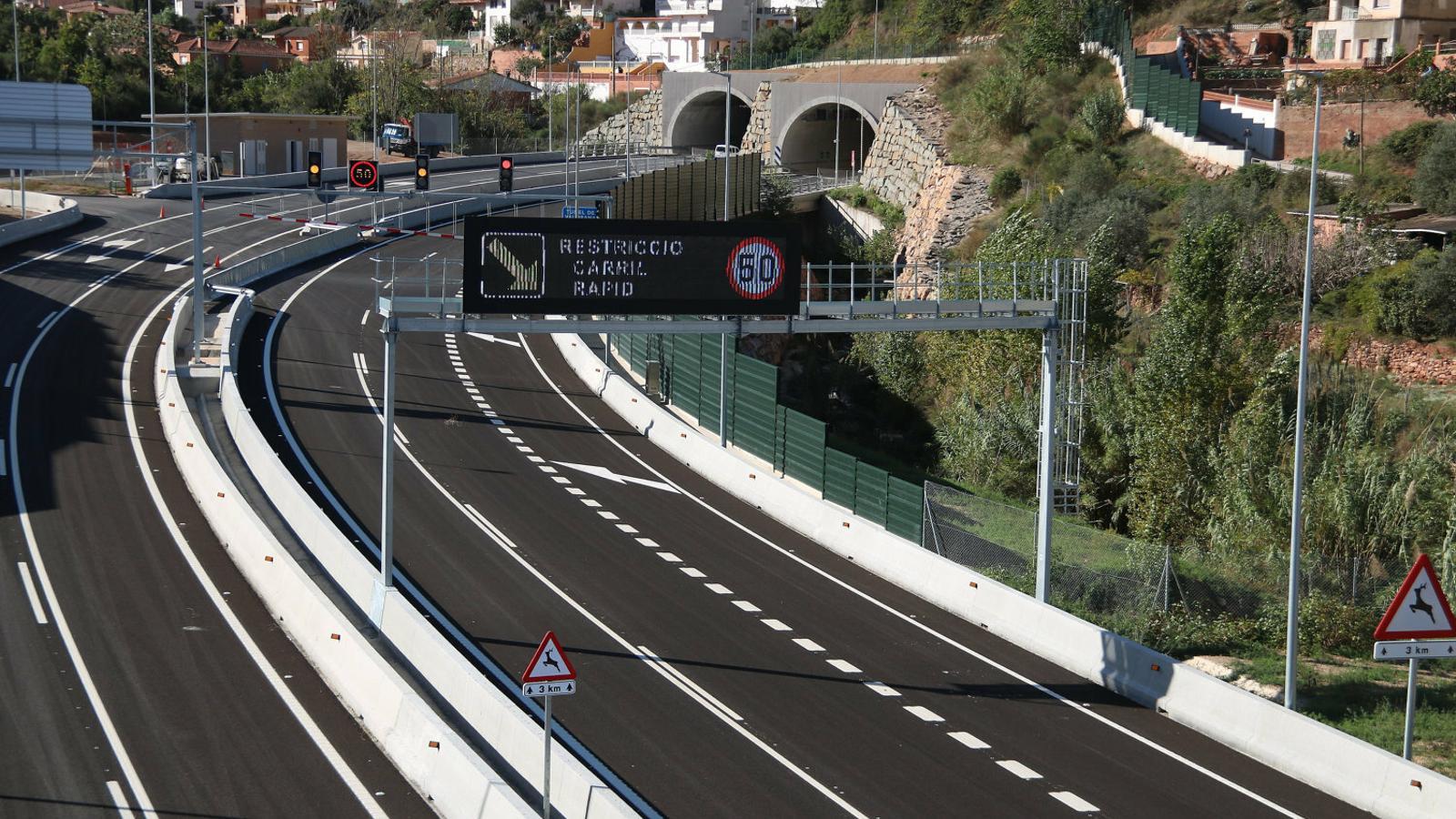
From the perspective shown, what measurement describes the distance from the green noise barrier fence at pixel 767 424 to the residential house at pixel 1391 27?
3235 cm

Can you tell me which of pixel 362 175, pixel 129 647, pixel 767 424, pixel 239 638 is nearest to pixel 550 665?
pixel 239 638

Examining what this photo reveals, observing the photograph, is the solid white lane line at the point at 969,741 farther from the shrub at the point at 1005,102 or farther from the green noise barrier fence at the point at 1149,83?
the shrub at the point at 1005,102

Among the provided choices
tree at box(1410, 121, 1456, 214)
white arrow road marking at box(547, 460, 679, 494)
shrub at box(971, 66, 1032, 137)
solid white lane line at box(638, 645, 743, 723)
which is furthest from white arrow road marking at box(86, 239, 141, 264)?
tree at box(1410, 121, 1456, 214)

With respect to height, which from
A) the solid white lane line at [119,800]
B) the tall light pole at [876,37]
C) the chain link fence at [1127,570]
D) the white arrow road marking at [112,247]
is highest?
the tall light pole at [876,37]

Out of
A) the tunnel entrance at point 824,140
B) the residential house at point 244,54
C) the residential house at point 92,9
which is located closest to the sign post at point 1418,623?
the tunnel entrance at point 824,140

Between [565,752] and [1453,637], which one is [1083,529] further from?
[565,752]

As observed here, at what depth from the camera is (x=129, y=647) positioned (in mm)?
22500

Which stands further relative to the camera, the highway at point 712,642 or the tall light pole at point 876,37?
the tall light pole at point 876,37

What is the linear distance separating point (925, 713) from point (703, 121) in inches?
3474

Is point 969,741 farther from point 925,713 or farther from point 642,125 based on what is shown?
point 642,125

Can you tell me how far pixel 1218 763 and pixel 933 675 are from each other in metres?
4.42

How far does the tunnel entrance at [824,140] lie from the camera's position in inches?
3583

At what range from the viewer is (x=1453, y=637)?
16578 millimetres

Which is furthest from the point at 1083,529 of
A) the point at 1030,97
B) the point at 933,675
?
the point at 1030,97
